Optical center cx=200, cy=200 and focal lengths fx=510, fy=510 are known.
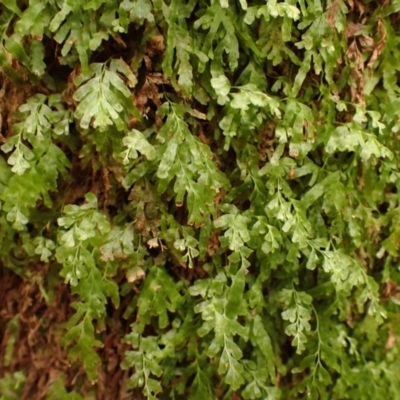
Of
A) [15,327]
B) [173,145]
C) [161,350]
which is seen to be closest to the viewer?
[173,145]

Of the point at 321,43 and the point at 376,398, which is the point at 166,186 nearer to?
the point at 321,43

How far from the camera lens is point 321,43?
1294 millimetres

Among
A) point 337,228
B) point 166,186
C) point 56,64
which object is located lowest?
point 337,228

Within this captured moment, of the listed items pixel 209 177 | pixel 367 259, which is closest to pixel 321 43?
pixel 209 177

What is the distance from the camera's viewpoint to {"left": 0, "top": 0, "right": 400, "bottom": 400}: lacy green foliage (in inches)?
48.5

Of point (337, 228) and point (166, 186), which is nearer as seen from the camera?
point (166, 186)

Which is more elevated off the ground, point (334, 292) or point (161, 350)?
point (334, 292)

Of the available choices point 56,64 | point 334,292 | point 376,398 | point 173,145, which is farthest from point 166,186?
point 376,398

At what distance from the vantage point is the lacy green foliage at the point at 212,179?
1232mm

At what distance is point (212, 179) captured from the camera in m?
1.25

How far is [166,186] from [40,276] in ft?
1.51

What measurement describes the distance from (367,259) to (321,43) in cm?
64

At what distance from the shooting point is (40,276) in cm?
141

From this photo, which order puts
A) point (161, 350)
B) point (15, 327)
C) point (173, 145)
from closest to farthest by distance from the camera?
point (173, 145), point (161, 350), point (15, 327)
